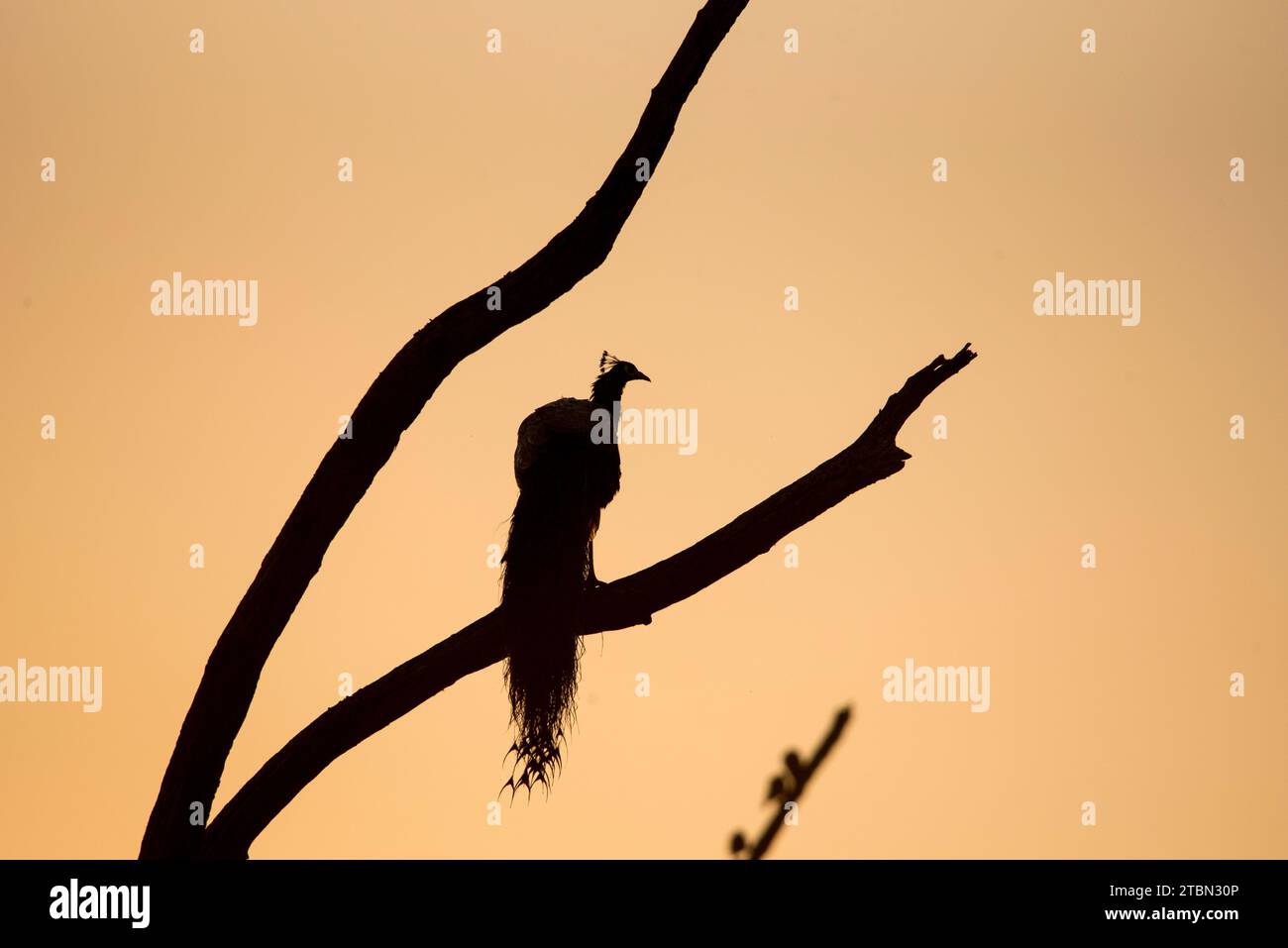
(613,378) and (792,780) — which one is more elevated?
(613,378)

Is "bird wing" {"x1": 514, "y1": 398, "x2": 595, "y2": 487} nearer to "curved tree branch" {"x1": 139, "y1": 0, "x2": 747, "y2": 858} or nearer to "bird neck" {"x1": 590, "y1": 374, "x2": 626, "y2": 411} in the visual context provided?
"bird neck" {"x1": 590, "y1": 374, "x2": 626, "y2": 411}

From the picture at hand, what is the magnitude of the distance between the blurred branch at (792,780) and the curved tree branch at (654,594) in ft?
7.84

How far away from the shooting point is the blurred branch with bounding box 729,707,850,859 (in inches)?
64.6

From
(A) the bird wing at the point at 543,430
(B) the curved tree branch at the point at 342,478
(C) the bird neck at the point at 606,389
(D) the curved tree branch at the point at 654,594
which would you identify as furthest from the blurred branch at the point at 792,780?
(C) the bird neck at the point at 606,389

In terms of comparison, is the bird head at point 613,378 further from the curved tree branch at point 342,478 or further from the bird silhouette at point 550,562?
the curved tree branch at point 342,478

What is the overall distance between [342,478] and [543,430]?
140cm

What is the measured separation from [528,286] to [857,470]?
4.18 feet

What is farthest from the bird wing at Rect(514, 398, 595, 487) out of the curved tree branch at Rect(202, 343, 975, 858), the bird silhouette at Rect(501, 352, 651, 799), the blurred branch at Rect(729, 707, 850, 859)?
the blurred branch at Rect(729, 707, 850, 859)

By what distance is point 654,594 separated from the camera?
177 inches

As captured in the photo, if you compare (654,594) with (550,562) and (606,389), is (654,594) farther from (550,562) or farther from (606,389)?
(606,389)

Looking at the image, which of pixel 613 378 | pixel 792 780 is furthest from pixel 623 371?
pixel 792 780

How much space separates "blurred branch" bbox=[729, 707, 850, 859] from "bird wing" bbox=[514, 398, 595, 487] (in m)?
3.63
